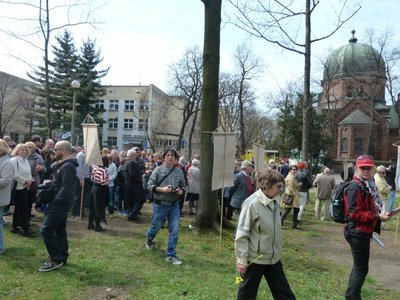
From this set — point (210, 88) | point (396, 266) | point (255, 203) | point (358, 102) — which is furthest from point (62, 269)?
point (358, 102)

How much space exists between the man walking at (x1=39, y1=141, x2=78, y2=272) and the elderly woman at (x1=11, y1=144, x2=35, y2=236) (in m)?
1.92

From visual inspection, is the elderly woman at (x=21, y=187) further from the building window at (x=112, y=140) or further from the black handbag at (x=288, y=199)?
the building window at (x=112, y=140)

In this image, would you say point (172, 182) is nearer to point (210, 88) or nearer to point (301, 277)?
point (301, 277)

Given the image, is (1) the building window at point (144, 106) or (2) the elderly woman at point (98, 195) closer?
(2) the elderly woman at point (98, 195)

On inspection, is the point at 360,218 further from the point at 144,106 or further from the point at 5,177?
the point at 144,106

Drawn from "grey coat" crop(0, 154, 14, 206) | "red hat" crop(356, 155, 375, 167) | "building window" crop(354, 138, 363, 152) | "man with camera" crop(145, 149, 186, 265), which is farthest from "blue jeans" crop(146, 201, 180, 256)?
"building window" crop(354, 138, 363, 152)

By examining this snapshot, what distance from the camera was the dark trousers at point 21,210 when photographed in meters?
8.37

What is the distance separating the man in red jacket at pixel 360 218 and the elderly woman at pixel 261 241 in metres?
1.24

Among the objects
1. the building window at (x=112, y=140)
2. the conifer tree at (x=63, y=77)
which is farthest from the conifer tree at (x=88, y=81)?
the building window at (x=112, y=140)

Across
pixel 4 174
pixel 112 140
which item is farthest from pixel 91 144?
pixel 112 140

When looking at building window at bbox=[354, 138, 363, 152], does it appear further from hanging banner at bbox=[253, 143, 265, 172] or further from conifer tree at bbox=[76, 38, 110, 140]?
hanging banner at bbox=[253, 143, 265, 172]

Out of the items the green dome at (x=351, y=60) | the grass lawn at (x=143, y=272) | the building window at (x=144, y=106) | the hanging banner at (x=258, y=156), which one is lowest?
the grass lawn at (x=143, y=272)

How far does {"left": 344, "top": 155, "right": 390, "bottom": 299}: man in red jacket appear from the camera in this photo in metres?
5.02

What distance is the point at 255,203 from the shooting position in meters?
4.29
